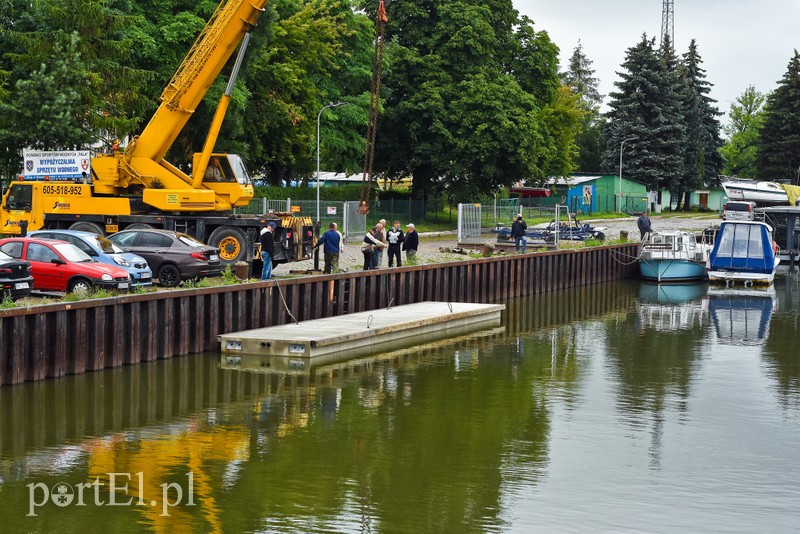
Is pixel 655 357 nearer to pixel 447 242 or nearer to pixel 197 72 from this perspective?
pixel 197 72

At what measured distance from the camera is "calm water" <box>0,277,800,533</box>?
15.9 metres

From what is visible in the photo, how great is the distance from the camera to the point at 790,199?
257 feet

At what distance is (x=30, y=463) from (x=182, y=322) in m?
9.17

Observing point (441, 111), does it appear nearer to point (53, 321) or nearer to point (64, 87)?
point (64, 87)

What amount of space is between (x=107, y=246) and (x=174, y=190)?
720 centimetres

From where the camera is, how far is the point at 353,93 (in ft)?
222

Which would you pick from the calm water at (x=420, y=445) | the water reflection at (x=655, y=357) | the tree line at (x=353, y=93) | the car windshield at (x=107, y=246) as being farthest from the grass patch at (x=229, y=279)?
the tree line at (x=353, y=93)

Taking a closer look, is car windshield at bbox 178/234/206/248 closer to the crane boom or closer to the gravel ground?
the gravel ground

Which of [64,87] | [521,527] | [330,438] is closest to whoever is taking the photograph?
[521,527]

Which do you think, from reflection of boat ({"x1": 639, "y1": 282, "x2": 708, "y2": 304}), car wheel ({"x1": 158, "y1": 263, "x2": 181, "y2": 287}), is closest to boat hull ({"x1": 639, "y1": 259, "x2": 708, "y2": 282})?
reflection of boat ({"x1": 639, "y1": 282, "x2": 708, "y2": 304})

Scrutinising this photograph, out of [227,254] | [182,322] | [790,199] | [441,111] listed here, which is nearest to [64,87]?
[227,254]

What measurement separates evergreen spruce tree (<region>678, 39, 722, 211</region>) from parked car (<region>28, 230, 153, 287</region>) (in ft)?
269

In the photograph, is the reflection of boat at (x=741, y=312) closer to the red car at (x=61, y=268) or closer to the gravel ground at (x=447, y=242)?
the gravel ground at (x=447, y=242)

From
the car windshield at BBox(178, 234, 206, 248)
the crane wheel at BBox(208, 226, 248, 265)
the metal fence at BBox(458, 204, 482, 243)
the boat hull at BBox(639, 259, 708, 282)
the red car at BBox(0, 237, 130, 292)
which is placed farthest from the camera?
the metal fence at BBox(458, 204, 482, 243)
